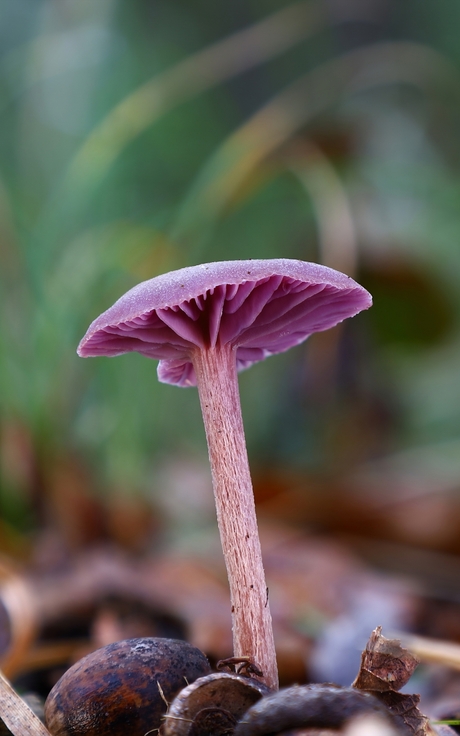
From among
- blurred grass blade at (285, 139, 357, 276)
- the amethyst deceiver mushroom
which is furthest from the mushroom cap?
blurred grass blade at (285, 139, 357, 276)

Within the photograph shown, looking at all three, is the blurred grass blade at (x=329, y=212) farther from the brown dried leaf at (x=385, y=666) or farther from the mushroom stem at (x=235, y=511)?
the brown dried leaf at (x=385, y=666)

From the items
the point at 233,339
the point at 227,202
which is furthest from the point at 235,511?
the point at 227,202

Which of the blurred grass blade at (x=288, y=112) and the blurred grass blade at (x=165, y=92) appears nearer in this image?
the blurred grass blade at (x=165, y=92)

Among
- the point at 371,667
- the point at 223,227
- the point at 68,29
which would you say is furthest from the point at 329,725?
the point at 223,227

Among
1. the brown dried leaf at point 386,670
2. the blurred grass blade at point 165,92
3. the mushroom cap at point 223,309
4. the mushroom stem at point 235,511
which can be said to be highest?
the blurred grass blade at point 165,92

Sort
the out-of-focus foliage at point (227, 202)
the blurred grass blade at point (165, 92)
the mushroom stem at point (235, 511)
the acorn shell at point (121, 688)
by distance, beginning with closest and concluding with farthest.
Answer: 1. the acorn shell at point (121, 688)
2. the mushroom stem at point (235, 511)
3. the blurred grass blade at point (165, 92)
4. the out-of-focus foliage at point (227, 202)

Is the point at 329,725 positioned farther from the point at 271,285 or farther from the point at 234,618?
the point at 271,285

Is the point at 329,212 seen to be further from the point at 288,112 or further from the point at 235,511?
the point at 235,511

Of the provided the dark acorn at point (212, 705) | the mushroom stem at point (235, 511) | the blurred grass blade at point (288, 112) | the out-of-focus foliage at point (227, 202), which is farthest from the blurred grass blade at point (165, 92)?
the dark acorn at point (212, 705)
